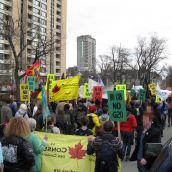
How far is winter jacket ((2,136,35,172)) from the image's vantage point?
20.3 ft

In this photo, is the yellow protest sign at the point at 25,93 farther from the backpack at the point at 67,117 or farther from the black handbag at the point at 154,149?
the black handbag at the point at 154,149

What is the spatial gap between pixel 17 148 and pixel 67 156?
233cm

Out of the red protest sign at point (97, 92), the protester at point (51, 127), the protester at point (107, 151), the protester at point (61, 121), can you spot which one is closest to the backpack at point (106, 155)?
the protester at point (107, 151)

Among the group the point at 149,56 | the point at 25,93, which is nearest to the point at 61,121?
the point at 25,93

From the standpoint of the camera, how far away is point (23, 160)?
20.5 ft

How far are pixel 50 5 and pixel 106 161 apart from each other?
11594cm

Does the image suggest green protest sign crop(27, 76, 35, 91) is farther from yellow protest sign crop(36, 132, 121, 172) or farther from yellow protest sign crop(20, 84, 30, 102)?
yellow protest sign crop(36, 132, 121, 172)

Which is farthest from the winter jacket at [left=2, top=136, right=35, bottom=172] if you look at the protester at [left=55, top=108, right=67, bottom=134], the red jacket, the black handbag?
the red jacket

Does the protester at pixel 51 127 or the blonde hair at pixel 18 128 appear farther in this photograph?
the protester at pixel 51 127

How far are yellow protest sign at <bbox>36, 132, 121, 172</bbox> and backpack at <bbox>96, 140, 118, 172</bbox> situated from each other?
1.21 meters

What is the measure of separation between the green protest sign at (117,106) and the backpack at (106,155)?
2.54 meters

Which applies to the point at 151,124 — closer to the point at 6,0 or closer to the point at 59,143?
the point at 59,143

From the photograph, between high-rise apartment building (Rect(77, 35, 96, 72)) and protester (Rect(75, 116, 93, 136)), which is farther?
high-rise apartment building (Rect(77, 35, 96, 72))

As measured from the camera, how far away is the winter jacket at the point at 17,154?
6.20 meters
